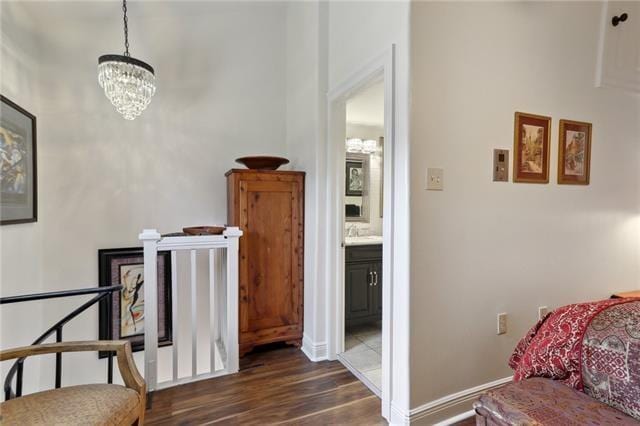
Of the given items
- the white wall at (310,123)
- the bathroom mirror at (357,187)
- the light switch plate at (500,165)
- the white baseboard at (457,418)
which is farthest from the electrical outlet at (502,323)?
the bathroom mirror at (357,187)

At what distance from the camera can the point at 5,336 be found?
6.73 ft

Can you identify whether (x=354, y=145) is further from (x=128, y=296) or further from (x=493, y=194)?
(x=128, y=296)

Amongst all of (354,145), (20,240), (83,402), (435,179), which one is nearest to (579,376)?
(435,179)

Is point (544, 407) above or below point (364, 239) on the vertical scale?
below

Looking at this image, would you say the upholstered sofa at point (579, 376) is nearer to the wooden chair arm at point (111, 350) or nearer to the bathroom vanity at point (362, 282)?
the wooden chair arm at point (111, 350)

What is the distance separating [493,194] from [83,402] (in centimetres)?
222

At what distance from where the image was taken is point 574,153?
221 cm

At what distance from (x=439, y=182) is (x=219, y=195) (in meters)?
2.14

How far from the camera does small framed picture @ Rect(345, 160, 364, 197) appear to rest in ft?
12.8

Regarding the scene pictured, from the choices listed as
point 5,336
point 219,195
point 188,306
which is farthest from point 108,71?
point 188,306

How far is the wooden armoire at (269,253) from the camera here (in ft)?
8.51

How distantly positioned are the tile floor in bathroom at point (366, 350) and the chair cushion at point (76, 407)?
152 centimetres

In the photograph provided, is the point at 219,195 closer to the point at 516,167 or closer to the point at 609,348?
the point at 516,167

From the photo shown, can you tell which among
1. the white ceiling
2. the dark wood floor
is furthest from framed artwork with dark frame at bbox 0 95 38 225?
the white ceiling
